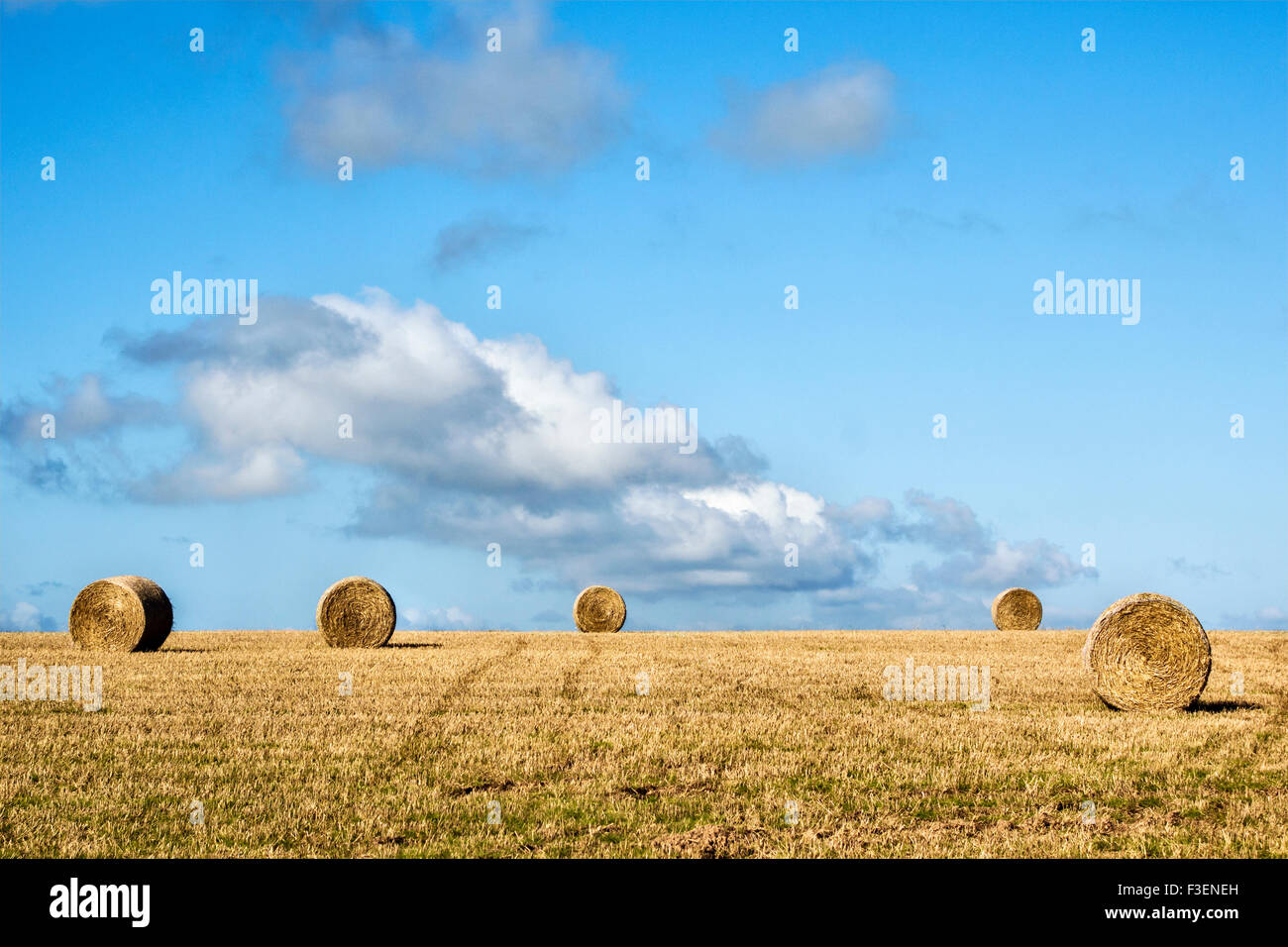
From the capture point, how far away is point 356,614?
31.6 metres

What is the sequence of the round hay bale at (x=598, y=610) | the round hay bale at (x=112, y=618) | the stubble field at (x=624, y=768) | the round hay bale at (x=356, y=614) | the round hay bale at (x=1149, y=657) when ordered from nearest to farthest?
the stubble field at (x=624, y=768) → the round hay bale at (x=1149, y=657) → the round hay bale at (x=112, y=618) → the round hay bale at (x=356, y=614) → the round hay bale at (x=598, y=610)

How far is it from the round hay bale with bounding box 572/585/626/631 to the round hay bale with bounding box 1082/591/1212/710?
22115 millimetres

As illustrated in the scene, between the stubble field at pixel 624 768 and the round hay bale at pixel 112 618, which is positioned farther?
the round hay bale at pixel 112 618

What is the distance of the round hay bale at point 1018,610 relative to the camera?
42094mm

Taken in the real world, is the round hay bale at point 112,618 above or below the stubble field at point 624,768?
above

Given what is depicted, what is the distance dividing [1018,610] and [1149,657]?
2212 cm

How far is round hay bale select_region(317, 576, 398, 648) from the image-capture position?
31406mm

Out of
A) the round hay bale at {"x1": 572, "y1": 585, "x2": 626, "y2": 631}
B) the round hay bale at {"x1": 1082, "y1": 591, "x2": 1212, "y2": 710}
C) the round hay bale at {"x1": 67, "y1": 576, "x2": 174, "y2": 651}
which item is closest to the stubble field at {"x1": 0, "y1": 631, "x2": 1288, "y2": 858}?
the round hay bale at {"x1": 1082, "y1": 591, "x2": 1212, "y2": 710}

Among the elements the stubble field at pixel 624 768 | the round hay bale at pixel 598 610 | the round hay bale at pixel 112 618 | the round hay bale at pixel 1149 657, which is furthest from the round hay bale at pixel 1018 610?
the round hay bale at pixel 112 618

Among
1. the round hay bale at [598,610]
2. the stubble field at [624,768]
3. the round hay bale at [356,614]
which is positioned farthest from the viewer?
the round hay bale at [598,610]

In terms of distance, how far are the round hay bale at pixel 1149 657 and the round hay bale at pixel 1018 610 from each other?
71.0ft

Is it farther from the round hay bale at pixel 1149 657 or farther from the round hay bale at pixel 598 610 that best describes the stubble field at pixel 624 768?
the round hay bale at pixel 598 610

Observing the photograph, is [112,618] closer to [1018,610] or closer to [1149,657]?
[1149,657]
